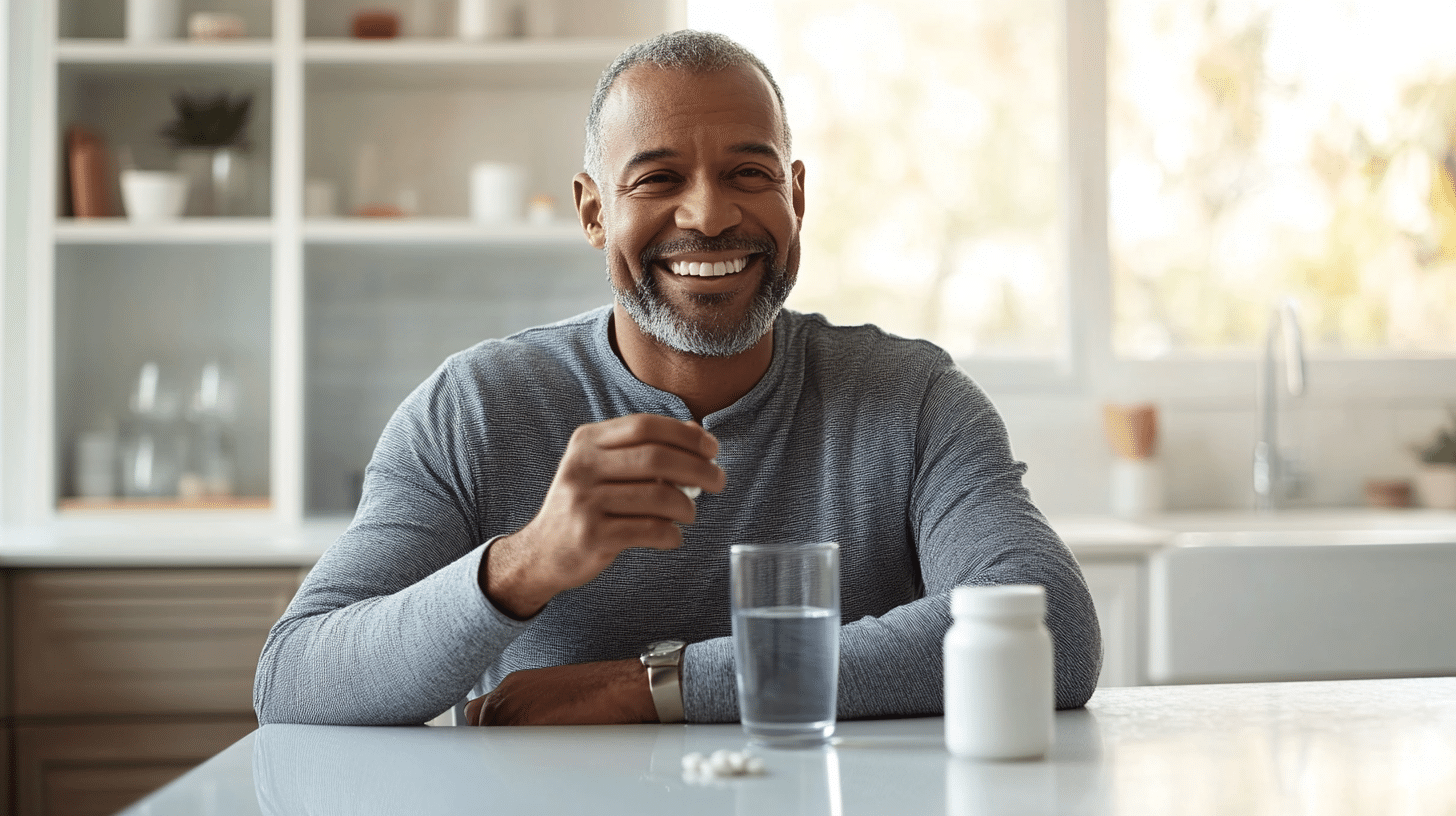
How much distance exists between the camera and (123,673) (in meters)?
2.33

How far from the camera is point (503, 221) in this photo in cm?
275

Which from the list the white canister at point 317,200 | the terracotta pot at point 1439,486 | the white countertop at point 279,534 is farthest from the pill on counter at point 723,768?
the terracotta pot at point 1439,486

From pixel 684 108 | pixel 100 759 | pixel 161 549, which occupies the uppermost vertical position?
pixel 684 108

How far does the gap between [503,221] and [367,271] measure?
396mm

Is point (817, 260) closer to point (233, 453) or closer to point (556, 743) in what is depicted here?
point (233, 453)

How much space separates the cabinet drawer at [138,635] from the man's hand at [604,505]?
1429mm

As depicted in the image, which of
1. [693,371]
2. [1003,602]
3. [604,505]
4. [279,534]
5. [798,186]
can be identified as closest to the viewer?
[1003,602]

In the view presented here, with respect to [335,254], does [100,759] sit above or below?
below

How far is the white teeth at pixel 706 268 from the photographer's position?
4.43ft

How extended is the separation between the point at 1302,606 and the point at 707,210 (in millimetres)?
1497

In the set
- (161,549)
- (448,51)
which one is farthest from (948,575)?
(448,51)

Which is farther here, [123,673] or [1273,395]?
[1273,395]

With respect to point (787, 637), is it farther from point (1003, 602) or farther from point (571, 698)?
point (571, 698)

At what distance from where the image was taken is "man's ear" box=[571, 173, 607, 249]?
150 centimetres
